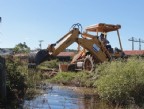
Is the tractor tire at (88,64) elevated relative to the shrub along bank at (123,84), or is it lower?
elevated

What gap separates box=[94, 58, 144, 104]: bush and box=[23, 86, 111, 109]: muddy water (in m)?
0.58

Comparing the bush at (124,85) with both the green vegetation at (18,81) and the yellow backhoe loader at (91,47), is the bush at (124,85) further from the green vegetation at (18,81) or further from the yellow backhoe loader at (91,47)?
the yellow backhoe loader at (91,47)

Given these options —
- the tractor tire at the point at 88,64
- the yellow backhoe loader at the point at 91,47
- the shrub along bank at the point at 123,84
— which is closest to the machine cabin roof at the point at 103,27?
the yellow backhoe loader at the point at 91,47

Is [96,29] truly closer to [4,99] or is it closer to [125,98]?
[125,98]

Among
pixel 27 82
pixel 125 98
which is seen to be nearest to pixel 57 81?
pixel 27 82

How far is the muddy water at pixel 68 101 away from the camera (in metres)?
13.6

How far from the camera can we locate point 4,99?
1312 cm

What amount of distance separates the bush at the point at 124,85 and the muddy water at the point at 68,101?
58 cm

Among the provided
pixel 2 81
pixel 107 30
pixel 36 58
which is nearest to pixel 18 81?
pixel 36 58

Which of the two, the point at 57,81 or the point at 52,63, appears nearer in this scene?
the point at 57,81

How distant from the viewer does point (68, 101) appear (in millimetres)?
16141

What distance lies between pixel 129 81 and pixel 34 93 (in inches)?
152

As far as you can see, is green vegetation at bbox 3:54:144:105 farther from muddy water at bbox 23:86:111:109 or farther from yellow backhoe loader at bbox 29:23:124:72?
yellow backhoe loader at bbox 29:23:124:72

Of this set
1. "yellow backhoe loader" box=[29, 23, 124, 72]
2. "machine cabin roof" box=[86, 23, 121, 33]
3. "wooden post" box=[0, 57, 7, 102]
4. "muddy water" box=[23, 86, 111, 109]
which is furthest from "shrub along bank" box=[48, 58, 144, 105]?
"machine cabin roof" box=[86, 23, 121, 33]
